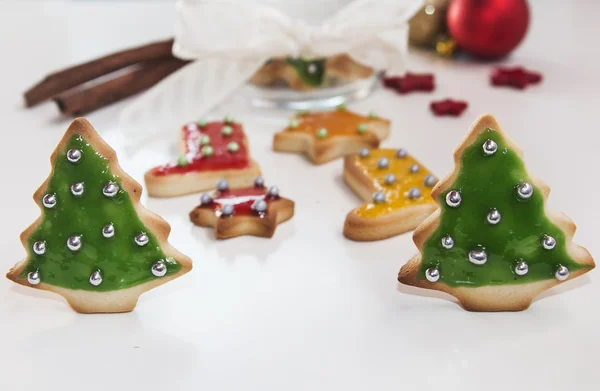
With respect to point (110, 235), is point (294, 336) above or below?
below

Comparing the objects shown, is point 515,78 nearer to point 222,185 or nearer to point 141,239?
point 222,185

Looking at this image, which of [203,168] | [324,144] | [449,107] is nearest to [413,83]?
[449,107]

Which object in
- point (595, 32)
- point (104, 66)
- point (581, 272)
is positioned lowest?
point (595, 32)

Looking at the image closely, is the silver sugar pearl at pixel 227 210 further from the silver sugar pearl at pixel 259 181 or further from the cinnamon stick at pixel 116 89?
the cinnamon stick at pixel 116 89

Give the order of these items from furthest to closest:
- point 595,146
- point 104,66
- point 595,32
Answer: point 595,32, point 104,66, point 595,146

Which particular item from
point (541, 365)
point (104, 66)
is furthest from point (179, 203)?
point (541, 365)

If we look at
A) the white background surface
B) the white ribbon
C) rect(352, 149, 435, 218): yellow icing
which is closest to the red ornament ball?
the white ribbon

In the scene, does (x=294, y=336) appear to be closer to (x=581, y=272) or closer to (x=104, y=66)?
(x=581, y=272)
